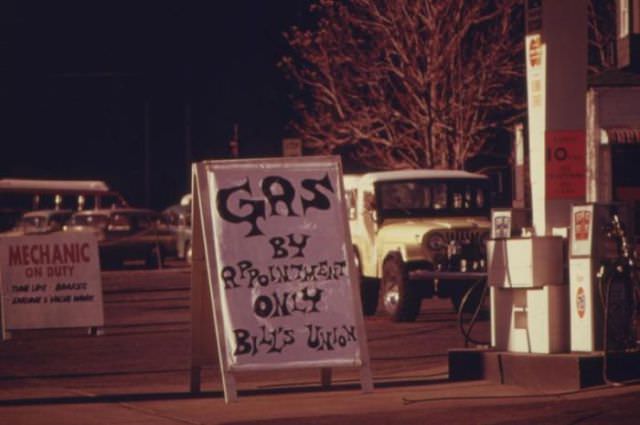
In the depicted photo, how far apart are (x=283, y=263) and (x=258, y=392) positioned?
1.68m

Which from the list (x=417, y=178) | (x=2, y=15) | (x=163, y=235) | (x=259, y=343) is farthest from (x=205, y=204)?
(x=2, y=15)

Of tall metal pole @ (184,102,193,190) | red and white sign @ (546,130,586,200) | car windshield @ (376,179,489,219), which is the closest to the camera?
red and white sign @ (546,130,586,200)

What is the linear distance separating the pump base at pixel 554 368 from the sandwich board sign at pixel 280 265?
137cm

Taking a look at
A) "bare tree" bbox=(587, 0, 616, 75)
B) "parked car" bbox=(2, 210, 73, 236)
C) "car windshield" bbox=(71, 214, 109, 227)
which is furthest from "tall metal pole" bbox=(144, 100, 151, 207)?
"bare tree" bbox=(587, 0, 616, 75)

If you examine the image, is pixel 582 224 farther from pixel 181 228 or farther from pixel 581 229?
pixel 181 228

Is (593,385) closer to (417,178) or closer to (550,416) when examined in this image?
(550,416)

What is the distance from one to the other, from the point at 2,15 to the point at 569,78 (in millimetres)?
57587

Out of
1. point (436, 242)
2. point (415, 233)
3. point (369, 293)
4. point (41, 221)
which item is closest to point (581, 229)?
point (436, 242)

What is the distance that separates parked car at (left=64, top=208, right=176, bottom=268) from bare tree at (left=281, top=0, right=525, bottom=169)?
7715 mm

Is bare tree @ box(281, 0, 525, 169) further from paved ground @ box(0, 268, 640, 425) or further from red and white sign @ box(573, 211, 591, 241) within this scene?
red and white sign @ box(573, 211, 591, 241)

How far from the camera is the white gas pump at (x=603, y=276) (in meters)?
12.7

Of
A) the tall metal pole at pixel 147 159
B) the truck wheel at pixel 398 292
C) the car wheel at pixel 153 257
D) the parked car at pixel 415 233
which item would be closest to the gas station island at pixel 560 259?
the parked car at pixel 415 233

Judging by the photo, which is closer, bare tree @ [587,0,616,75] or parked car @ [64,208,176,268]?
bare tree @ [587,0,616,75]

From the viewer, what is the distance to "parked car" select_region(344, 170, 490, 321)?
2180cm
